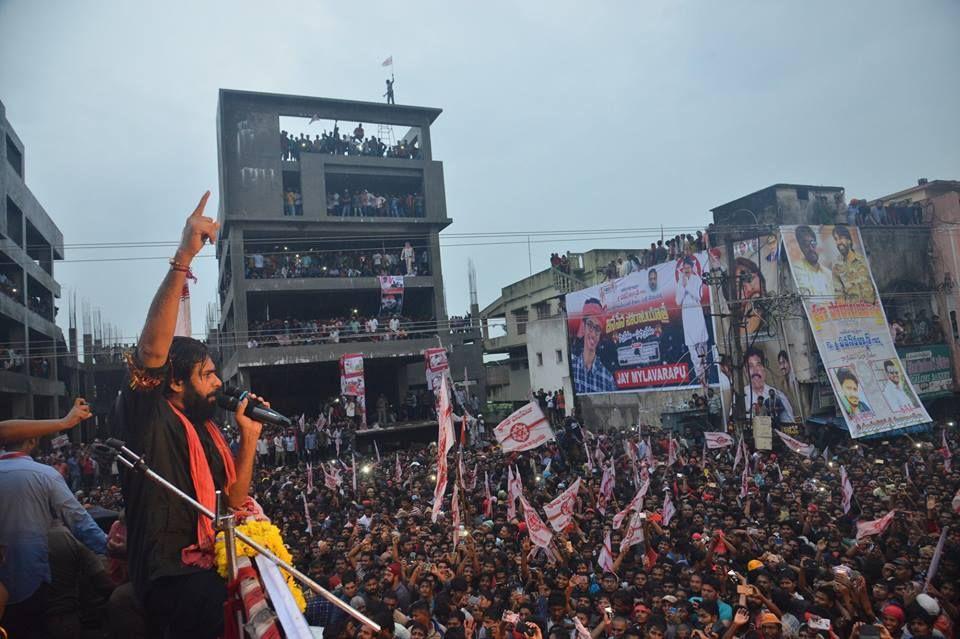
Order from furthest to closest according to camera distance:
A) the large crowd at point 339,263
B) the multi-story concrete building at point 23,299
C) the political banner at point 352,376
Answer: the large crowd at point 339,263 < the multi-story concrete building at point 23,299 < the political banner at point 352,376

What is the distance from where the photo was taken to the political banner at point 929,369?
2625 centimetres

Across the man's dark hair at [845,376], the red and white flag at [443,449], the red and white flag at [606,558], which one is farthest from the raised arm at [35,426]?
the man's dark hair at [845,376]

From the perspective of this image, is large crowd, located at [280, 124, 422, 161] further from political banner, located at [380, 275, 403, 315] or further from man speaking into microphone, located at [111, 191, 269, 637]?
man speaking into microphone, located at [111, 191, 269, 637]

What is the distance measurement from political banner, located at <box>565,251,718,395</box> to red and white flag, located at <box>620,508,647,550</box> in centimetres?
1668

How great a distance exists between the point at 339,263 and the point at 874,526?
28543 millimetres

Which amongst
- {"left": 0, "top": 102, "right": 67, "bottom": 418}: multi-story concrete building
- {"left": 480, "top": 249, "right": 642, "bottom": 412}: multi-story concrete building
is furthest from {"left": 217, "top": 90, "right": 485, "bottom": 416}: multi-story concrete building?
{"left": 0, "top": 102, "right": 67, "bottom": 418}: multi-story concrete building

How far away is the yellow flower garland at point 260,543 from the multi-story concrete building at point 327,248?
93.5 feet

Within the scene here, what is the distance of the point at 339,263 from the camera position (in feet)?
114

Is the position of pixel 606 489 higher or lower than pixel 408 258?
lower

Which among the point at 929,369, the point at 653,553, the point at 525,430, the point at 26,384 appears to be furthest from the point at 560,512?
the point at 26,384

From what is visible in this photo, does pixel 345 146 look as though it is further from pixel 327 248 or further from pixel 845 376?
pixel 845 376

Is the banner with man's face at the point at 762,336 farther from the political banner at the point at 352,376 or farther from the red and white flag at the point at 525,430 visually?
the political banner at the point at 352,376

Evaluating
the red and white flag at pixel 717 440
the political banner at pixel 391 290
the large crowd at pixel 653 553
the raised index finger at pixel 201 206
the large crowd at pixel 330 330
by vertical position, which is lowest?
the large crowd at pixel 653 553

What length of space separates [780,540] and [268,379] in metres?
31.0
